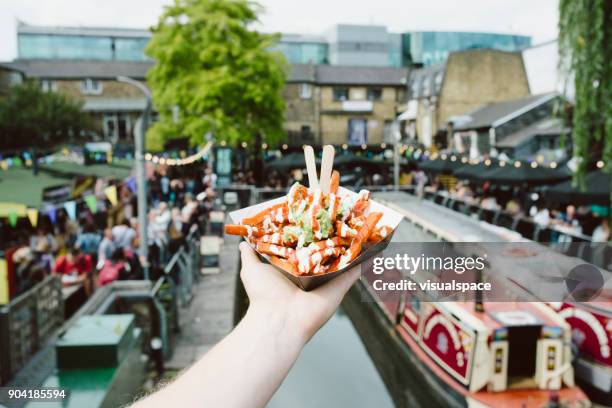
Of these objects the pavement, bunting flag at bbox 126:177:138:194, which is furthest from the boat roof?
bunting flag at bbox 126:177:138:194

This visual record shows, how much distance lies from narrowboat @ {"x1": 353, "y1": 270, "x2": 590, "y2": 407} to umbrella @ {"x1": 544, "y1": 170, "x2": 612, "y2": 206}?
528 cm

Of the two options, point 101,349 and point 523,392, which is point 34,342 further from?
point 523,392

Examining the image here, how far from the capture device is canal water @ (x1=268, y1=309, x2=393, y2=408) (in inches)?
308

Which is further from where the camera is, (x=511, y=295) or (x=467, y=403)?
(x=467, y=403)

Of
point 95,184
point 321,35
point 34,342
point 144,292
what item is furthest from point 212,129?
point 321,35

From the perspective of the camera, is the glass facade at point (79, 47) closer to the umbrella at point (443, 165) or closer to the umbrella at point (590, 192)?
the umbrella at point (443, 165)

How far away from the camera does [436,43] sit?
61.1 m

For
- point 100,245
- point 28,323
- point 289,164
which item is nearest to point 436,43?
point 289,164

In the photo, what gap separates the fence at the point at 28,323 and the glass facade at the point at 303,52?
151ft

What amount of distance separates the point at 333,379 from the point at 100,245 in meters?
5.33

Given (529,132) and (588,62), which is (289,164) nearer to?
(529,132)

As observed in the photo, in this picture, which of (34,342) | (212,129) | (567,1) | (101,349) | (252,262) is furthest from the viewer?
(212,129)

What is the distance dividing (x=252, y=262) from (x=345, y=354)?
8.16m

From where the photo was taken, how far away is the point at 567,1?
28.8 feet
